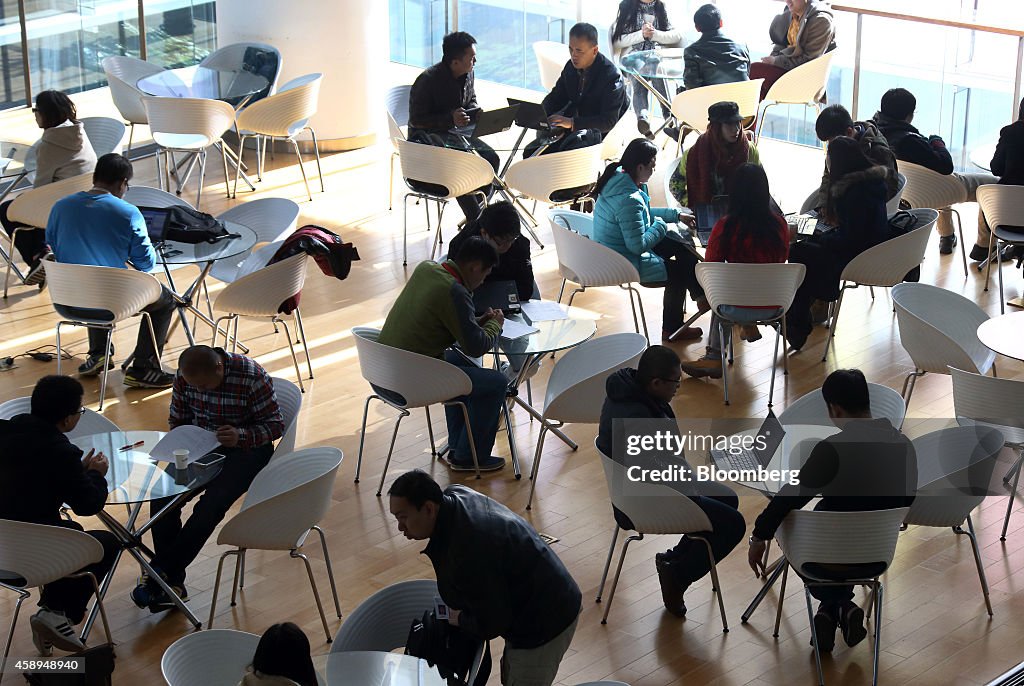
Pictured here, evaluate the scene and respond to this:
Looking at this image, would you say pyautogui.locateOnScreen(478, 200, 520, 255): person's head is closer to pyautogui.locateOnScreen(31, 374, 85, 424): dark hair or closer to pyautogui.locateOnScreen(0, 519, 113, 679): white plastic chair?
pyautogui.locateOnScreen(31, 374, 85, 424): dark hair

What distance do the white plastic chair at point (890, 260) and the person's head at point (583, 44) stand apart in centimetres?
282

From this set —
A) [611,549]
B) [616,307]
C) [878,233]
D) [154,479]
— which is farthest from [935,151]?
[154,479]

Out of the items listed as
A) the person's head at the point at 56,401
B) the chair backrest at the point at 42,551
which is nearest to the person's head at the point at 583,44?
the person's head at the point at 56,401

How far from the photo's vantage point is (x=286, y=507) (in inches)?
195

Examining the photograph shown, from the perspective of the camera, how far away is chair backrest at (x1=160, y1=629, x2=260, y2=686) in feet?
13.2

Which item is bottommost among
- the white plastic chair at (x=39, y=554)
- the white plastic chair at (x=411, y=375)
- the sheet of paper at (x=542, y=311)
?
the white plastic chair at (x=39, y=554)

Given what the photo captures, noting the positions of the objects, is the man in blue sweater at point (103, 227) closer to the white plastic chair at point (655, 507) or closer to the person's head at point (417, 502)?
the white plastic chair at point (655, 507)

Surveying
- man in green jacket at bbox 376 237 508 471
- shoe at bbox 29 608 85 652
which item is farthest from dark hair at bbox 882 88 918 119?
shoe at bbox 29 608 85 652

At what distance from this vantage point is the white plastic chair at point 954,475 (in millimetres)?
5141

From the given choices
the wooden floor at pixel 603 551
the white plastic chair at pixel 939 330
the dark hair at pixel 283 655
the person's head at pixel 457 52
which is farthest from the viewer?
the person's head at pixel 457 52

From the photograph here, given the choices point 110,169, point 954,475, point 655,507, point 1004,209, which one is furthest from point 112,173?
point 1004,209

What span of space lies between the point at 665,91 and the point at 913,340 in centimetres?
565

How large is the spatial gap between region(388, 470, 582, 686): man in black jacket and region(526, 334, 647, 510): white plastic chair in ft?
6.35

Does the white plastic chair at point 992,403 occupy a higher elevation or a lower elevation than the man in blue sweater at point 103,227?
lower
